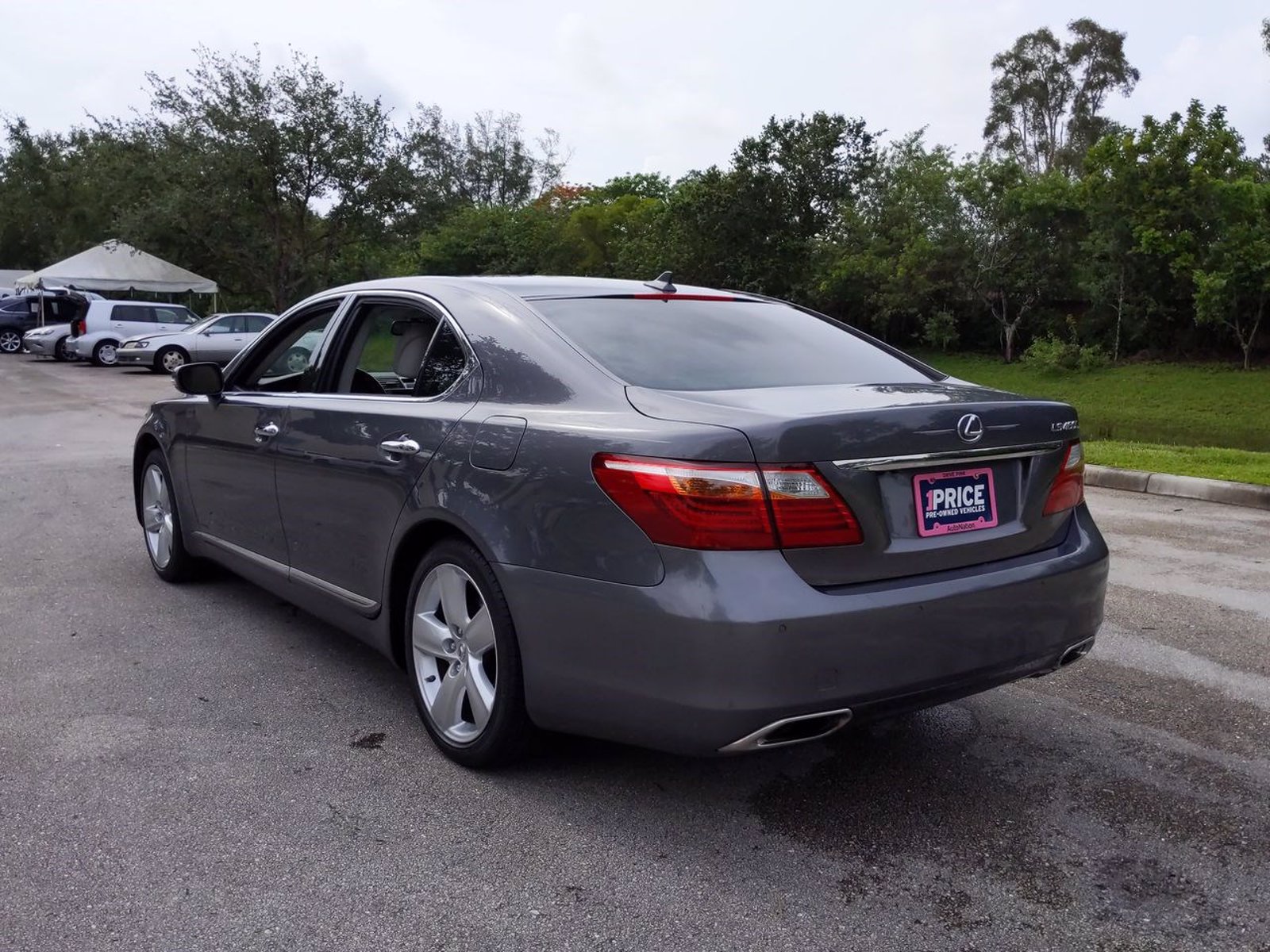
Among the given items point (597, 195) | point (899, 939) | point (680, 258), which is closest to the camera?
point (899, 939)

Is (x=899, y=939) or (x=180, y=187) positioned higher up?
(x=180, y=187)

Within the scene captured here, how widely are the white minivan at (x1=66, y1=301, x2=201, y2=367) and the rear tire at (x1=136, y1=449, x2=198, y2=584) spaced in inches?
928

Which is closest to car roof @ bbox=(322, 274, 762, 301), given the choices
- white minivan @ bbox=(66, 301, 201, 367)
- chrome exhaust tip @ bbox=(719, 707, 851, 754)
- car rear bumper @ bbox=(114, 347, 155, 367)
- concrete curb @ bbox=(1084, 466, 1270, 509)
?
chrome exhaust tip @ bbox=(719, 707, 851, 754)

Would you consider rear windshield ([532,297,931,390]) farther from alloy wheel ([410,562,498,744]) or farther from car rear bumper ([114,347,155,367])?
car rear bumper ([114,347,155,367])

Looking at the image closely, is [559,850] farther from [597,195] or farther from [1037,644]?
[597,195]

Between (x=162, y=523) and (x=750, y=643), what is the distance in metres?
4.16

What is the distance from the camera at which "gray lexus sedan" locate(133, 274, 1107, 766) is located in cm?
287

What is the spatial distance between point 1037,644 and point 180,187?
37193mm

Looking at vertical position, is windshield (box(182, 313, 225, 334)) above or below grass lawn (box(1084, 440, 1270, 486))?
above

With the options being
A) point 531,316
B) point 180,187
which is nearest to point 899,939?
point 531,316

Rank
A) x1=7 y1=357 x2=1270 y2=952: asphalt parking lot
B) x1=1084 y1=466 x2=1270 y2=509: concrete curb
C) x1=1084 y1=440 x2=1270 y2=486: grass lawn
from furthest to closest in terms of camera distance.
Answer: x1=1084 y1=440 x2=1270 y2=486: grass lawn → x1=1084 y1=466 x2=1270 y2=509: concrete curb → x1=7 y1=357 x2=1270 y2=952: asphalt parking lot

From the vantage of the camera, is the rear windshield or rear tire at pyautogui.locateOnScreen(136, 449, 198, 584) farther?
rear tire at pyautogui.locateOnScreen(136, 449, 198, 584)

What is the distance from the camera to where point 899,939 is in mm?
2621

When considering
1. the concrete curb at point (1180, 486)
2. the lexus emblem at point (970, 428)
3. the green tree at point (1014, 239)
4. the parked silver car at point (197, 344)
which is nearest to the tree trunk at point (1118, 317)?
the green tree at point (1014, 239)
